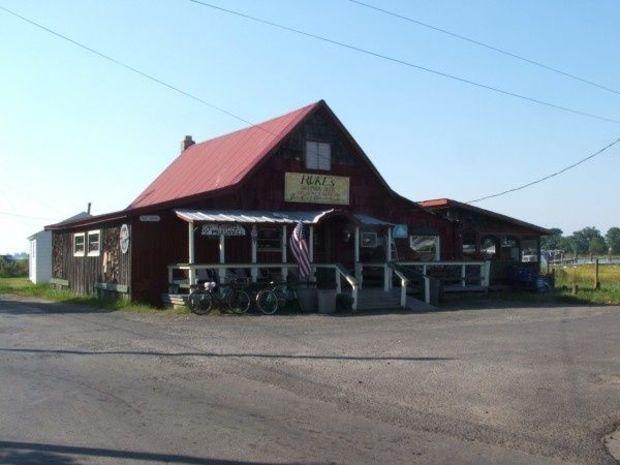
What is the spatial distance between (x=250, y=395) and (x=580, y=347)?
23.7ft

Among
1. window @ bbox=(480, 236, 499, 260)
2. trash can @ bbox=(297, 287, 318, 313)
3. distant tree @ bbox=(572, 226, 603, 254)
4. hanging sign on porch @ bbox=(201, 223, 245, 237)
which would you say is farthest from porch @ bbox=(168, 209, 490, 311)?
distant tree @ bbox=(572, 226, 603, 254)

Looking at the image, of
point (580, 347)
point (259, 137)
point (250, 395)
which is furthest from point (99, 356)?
point (259, 137)

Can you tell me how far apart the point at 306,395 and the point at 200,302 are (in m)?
10.8

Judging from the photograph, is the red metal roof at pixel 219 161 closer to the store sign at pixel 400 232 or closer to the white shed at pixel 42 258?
the store sign at pixel 400 232

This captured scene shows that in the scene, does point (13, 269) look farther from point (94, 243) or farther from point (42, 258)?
point (94, 243)

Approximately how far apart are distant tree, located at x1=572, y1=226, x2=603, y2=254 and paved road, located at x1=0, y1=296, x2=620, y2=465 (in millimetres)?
150333

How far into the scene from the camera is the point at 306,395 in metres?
8.87

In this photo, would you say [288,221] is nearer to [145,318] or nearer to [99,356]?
[145,318]

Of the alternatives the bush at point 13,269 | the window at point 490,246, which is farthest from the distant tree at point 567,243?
the window at point 490,246

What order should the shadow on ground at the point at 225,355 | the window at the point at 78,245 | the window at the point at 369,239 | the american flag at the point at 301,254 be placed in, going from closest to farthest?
the shadow on ground at the point at 225,355 < the american flag at the point at 301,254 < the window at the point at 78,245 < the window at the point at 369,239

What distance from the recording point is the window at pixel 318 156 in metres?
25.9

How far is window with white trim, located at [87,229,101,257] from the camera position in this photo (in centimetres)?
2511

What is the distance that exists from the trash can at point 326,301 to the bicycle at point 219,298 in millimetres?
2066

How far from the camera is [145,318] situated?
59.7 feet
